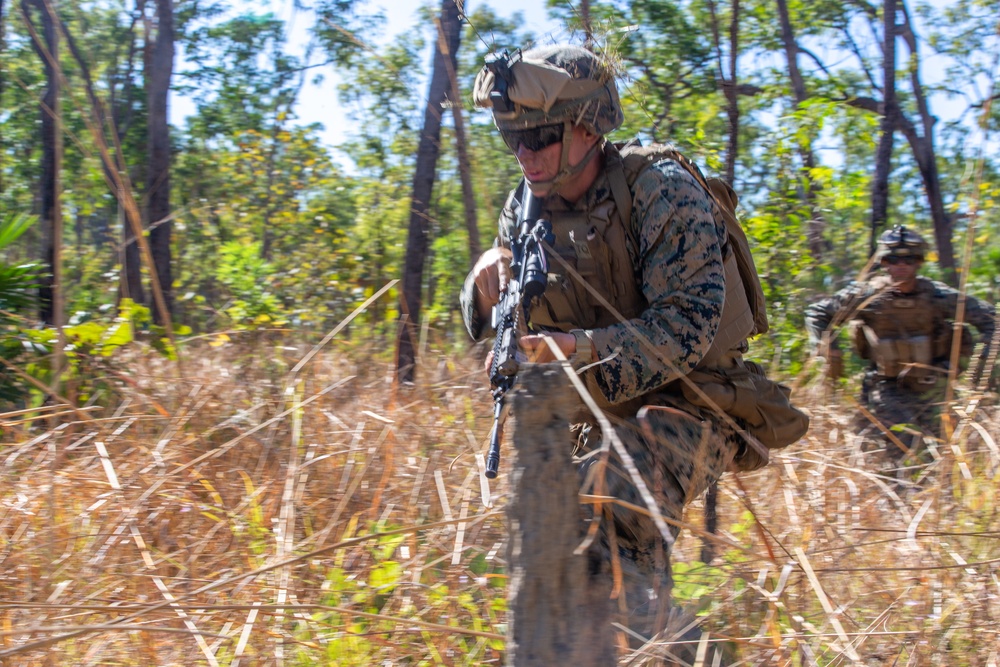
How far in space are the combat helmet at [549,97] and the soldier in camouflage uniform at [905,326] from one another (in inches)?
131

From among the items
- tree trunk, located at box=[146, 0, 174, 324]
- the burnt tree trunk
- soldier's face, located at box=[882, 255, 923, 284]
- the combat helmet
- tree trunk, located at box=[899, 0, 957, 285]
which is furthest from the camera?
tree trunk, located at box=[899, 0, 957, 285]

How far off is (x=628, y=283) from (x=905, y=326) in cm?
372

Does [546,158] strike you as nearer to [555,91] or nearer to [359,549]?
[555,91]

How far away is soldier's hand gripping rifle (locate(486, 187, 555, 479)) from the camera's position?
7.17 feet

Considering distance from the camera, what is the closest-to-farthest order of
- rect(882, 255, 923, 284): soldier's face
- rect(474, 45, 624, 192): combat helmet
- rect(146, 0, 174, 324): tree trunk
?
rect(474, 45, 624, 192): combat helmet < rect(882, 255, 923, 284): soldier's face < rect(146, 0, 174, 324): tree trunk

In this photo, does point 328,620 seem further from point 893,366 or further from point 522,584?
point 893,366

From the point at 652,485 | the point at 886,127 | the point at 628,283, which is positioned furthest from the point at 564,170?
the point at 886,127

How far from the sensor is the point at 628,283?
2523 mm

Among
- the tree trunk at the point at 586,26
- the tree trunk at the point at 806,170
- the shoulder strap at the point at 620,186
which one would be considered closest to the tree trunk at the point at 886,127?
the tree trunk at the point at 806,170

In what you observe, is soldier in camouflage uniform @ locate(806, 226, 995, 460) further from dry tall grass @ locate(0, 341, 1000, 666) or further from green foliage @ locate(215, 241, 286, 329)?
green foliage @ locate(215, 241, 286, 329)

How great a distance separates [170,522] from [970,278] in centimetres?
696

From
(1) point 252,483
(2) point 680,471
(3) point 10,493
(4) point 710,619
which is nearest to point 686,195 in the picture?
(2) point 680,471

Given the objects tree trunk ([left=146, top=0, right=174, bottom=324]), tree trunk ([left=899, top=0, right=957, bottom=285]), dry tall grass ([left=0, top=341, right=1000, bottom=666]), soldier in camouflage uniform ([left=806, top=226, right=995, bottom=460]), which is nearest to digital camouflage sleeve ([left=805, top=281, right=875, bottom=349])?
soldier in camouflage uniform ([left=806, top=226, right=995, bottom=460])

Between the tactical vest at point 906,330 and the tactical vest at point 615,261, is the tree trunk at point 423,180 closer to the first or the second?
the tactical vest at point 906,330
